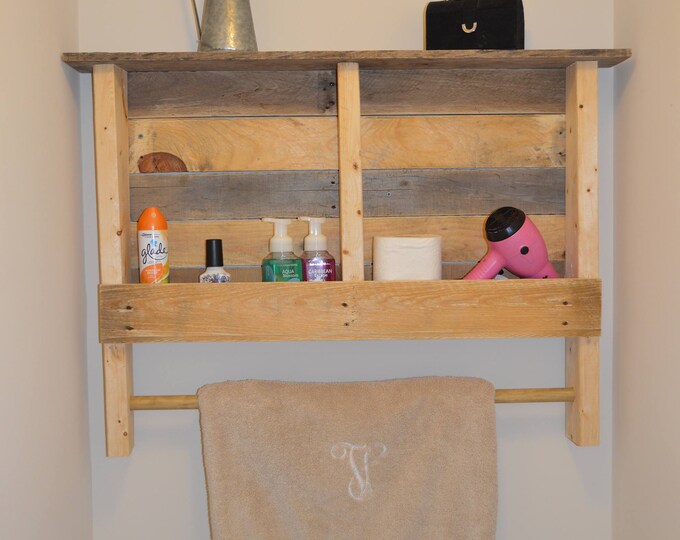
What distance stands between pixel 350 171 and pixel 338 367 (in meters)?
0.40

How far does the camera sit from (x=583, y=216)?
128 centimetres

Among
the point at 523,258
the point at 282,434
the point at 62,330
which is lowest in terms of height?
the point at 282,434

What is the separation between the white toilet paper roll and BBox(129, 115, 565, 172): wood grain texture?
0.18 metres

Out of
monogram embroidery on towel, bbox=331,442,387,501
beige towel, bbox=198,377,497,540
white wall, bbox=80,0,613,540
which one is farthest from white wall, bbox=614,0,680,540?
monogram embroidery on towel, bbox=331,442,387,501

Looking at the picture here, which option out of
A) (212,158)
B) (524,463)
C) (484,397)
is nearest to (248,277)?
(212,158)

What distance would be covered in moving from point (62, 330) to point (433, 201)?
0.71 meters

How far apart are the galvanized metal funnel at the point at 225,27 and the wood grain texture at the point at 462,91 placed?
24 cm

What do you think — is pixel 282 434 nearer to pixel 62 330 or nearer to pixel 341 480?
pixel 341 480

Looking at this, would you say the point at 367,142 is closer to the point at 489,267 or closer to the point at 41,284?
the point at 489,267

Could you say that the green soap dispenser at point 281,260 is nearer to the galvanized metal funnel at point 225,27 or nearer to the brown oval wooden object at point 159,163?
the brown oval wooden object at point 159,163

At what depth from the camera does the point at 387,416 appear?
4.21ft

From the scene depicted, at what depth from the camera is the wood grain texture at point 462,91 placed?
137 centimetres

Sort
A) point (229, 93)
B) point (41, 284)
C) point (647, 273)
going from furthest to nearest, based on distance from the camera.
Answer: point (229, 93) → point (647, 273) → point (41, 284)

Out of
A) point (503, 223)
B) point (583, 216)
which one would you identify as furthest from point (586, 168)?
point (503, 223)
